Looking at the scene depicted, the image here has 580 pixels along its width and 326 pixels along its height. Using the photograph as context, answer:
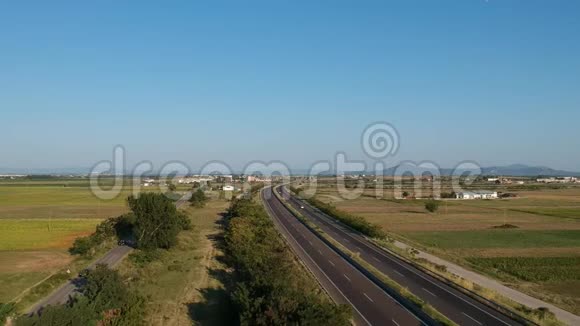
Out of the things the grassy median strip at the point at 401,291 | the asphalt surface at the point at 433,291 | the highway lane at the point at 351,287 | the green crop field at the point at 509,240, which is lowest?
the green crop field at the point at 509,240

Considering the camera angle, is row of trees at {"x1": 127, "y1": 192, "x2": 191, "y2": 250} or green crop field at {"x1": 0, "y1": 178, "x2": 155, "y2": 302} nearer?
green crop field at {"x1": 0, "y1": 178, "x2": 155, "y2": 302}

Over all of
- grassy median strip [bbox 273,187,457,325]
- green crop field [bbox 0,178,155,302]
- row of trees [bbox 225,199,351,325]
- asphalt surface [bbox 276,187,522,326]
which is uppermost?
row of trees [bbox 225,199,351,325]

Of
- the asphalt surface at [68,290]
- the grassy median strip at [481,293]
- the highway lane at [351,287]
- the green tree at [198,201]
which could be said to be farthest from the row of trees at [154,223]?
the green tree at [198,201]

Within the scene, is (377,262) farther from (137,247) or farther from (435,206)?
(435,206)

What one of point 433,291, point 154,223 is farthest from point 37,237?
point 433,291

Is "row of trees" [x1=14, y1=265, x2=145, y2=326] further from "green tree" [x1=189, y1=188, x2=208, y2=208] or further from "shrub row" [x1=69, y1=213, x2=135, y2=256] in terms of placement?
"green tree" [x1=189, y1=188, x2=208, y2=208]

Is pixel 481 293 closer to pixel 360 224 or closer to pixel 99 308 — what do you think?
pixel 99 308

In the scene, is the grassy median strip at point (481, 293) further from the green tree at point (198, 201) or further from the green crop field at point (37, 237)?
the green tree at point (198, 201)

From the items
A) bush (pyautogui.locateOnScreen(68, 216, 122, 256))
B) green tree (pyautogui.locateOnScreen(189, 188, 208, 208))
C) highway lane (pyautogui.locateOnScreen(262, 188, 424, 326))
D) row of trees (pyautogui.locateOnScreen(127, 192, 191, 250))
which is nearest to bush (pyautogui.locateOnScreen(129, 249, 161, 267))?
row of trees (pyautogui.locateOnScreen(127, 192, 191, 250))
